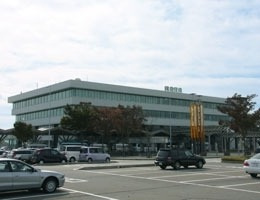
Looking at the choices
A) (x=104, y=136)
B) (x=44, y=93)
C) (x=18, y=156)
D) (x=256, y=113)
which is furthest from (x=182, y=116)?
(x=18, y=156)

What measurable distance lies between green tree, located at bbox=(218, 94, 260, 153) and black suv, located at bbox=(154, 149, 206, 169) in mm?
16451

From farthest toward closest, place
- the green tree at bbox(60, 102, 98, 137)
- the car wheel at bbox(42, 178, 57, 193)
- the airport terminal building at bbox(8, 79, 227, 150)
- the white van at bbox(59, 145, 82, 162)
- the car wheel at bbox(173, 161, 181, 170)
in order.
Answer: the airport terminal building at bbox(8, 79, 227, 150)
the green tree at bbox(60, 102, 98, 137)
the white van at bbox(59, 145, 82, 162)
the car wheel at bbox(173, 161, 181, 170)
the car wheel at bbox(42, 178, 57, 193)

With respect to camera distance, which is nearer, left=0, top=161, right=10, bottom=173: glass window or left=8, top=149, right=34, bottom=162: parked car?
left=0, top=161, right=10, bottom=173: glass window

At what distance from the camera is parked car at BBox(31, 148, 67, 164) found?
40844 millimetres

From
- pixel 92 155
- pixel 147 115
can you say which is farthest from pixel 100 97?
pixel 92 155

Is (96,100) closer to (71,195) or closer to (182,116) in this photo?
(182,116)

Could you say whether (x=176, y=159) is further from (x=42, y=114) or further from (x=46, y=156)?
(x=42, y=114)

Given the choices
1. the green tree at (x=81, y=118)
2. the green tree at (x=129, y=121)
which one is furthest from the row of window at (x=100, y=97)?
the green tree at (x=129, y=121)

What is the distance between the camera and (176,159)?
3108 cm

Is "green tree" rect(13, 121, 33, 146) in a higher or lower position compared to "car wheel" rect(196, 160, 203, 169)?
higher

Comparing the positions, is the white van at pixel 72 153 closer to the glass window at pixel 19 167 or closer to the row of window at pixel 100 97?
the glass window at pixel 19 167

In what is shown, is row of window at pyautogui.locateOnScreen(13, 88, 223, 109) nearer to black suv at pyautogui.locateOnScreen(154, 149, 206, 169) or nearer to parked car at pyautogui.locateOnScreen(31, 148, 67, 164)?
parked car at pyautogui.locateOnScreen(31, 148, 67, 164)

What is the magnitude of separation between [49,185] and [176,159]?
1549 centimetres

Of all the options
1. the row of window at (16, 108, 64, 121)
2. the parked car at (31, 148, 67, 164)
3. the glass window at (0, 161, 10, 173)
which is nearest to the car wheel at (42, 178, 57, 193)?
the glass window at (0, 161, 10, 173)
